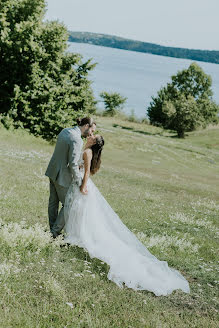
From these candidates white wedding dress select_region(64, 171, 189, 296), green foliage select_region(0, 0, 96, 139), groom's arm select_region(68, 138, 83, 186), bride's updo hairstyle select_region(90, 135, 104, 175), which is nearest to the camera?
white wedding dress select_region(64, 171, 189, 296)

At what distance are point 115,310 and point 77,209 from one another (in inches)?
114

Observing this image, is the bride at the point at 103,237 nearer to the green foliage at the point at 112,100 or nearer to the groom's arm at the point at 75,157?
the groom's arm at the point at 75,157

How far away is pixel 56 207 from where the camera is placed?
9.34 meters

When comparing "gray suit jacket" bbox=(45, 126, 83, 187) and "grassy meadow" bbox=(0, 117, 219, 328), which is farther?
"gray suit jacket" bbox=(45, 126, 83, 187)

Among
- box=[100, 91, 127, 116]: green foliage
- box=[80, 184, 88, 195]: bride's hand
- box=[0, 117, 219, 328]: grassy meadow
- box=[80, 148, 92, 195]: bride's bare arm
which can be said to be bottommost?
box=[100, 91, 127, 116]: green foliage

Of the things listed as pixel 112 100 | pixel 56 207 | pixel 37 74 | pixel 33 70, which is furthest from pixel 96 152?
pixel 112 100

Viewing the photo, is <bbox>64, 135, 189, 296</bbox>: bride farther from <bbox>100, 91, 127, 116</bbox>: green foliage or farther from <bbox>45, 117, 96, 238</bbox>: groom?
<bbox>100, 91, 127, 116</bbox>: green foliage

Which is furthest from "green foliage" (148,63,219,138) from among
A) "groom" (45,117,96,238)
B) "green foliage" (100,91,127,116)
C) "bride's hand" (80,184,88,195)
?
"bride's hand" (80,184,88,195)

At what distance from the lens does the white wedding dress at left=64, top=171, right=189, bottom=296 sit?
769cm

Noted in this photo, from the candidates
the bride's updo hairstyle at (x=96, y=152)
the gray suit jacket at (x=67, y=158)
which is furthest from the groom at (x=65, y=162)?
the bride's updo hairstyle at (x=96, y=152)

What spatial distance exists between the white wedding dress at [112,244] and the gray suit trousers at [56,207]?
29 centimetres

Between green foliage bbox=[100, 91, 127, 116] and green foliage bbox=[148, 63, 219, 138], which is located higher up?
green foliage bbox=[148, 63, 219, 138]

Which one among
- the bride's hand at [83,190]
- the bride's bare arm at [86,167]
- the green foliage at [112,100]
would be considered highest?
the bride's bare arm at [86,167]

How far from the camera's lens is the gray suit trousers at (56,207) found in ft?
29.2
